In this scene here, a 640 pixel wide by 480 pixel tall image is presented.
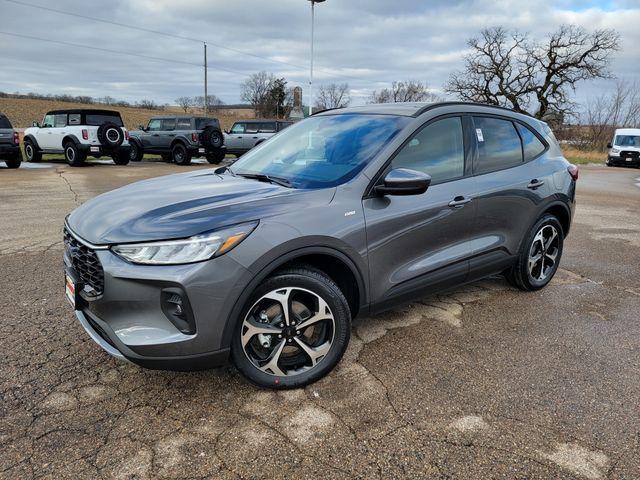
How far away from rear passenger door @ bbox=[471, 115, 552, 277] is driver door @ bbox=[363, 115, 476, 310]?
6.1 inches

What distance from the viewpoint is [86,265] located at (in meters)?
2.57

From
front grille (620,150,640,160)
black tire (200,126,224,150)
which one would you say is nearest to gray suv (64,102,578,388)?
black tire (200,126,224,150)

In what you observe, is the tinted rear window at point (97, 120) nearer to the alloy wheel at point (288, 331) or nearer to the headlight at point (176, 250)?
the headlight at point (176, 250)

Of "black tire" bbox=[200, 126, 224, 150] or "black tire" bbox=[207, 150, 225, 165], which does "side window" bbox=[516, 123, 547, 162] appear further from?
"black tire" bbox=[207, 150, 225, 165]

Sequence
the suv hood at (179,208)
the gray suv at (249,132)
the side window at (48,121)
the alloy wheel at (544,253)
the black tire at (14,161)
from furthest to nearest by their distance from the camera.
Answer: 1. the gray suv at (249,132)
2. the side window at (48,121)
3. the black tire at (14,161)
4. the alloy wheel at (544,253)
5. the suv hood at (179,208)

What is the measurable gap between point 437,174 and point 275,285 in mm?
1536

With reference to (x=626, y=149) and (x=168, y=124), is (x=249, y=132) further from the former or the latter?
(x=626, y=149)

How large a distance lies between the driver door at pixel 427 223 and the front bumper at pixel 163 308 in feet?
3.28

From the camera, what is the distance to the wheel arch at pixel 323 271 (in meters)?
2.49

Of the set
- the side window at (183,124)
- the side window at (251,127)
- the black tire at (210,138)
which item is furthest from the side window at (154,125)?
the side window at (251,127)

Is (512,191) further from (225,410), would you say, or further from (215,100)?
(215,100)

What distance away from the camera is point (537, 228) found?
14.1 feet

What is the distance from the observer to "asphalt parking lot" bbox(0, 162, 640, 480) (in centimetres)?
222

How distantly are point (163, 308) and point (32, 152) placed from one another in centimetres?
1872
